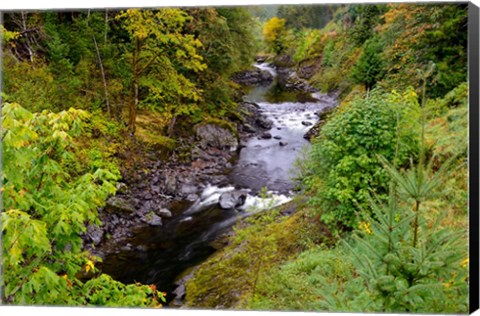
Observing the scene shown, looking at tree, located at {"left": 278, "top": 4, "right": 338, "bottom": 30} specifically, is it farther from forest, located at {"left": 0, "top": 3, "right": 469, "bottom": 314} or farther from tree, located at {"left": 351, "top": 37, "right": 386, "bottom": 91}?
tree, located at {"left": 351, "top": 37, "right": 386, "bottom": 91}

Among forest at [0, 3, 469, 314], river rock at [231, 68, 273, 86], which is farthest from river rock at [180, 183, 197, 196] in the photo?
river rock at [231, 68, 273, 86]

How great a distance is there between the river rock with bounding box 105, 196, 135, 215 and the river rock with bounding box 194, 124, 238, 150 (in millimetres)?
1096

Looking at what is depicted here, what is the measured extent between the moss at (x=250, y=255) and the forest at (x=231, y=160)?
21 millimetres

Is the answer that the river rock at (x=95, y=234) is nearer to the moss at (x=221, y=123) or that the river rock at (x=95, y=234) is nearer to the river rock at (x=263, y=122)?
the moss at (x=221, y=123)

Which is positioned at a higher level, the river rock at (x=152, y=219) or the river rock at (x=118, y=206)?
the river rock at (x=118, y=206)

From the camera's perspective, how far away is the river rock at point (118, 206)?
4914mm

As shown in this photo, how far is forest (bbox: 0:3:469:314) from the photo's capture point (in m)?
2.81

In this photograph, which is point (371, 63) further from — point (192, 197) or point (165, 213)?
point (165, 213)

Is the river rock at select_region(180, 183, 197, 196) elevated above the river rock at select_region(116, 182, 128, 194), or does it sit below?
below

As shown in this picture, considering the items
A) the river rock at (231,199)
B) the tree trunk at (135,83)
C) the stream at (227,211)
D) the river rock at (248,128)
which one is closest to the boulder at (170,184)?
the stream at (227,211)

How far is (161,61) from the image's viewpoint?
15.8 feet

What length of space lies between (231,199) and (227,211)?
0.64 feet

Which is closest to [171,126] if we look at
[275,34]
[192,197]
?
[192,197]

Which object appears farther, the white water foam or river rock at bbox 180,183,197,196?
river rock at bbox 180,183,197,196
